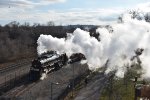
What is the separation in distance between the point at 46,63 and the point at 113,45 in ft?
37.7

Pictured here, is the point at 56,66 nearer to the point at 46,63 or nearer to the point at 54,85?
the point at 46,63

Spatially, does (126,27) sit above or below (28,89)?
above

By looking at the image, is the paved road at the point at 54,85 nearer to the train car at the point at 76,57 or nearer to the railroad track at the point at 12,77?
the train car at the point at 76,57

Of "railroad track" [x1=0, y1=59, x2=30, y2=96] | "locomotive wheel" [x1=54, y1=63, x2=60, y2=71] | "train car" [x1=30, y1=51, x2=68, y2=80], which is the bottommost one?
"railroad track" [x1=0, y1=59, x2=30, y2=96]

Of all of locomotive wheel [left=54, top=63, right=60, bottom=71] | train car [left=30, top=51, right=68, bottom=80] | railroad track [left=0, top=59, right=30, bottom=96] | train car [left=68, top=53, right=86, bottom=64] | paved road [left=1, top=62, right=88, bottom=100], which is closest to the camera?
paved road [left=1, top=62, right=88, bottom=100]

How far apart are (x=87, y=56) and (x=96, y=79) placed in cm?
990

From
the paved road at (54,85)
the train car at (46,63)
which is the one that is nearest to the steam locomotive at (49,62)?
the train car at (46,63)

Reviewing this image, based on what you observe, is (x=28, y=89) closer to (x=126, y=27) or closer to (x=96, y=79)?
(x=96, y=79)

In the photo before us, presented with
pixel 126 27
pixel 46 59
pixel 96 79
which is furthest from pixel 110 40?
pixel 46 59

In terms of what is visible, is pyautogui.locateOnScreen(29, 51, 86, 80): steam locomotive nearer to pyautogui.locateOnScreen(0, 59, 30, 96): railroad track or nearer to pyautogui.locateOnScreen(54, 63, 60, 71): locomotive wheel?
pyautogui.locateOnScreen(54, 63, 60, 71): locomotive wheel

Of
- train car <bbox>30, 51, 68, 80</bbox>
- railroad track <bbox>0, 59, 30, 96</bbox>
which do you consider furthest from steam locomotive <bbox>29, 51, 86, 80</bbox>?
railroad track <bbox>0, 59, 30, 96</bbox>

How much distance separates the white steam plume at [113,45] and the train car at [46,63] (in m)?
4.03

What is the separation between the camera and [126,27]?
2299 inches

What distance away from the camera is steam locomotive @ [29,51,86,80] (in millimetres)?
57594
